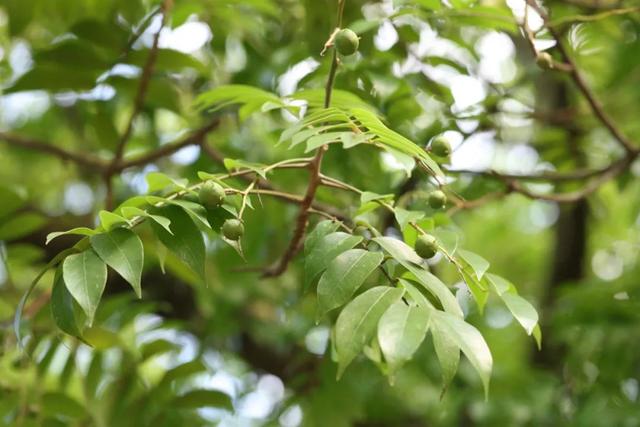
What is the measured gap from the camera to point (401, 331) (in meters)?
1.21

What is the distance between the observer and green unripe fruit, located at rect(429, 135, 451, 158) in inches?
69.3

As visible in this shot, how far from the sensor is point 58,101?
3.51 metres

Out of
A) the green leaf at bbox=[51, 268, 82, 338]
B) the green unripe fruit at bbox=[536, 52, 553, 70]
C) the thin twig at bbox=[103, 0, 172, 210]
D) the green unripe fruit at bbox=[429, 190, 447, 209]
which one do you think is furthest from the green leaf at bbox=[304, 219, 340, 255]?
the thin twig at bbox=[103, 0, 172, 210]

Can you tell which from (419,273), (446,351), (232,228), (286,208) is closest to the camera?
(446,351)

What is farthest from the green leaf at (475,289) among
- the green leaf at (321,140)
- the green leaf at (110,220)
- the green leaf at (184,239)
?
the green leaf at (110,220)

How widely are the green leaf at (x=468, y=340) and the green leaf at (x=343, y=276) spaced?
0.45 feet

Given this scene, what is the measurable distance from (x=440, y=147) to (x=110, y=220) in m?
0.69

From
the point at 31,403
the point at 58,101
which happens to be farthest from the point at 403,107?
the point at 58,101

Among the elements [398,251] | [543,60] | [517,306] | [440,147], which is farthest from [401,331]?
[543,60]

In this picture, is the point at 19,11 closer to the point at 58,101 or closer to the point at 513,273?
the point at 58,101

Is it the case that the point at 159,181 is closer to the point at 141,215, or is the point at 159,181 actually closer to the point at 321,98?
the point at 141,215

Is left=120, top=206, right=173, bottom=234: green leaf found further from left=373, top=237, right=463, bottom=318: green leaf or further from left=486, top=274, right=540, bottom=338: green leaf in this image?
left=486, top=274, right=540, bottom=338: green leaf

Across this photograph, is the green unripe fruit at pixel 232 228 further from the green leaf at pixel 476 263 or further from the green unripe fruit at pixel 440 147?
the green unripe fruit at pixel 440 147

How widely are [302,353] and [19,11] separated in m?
1.39
